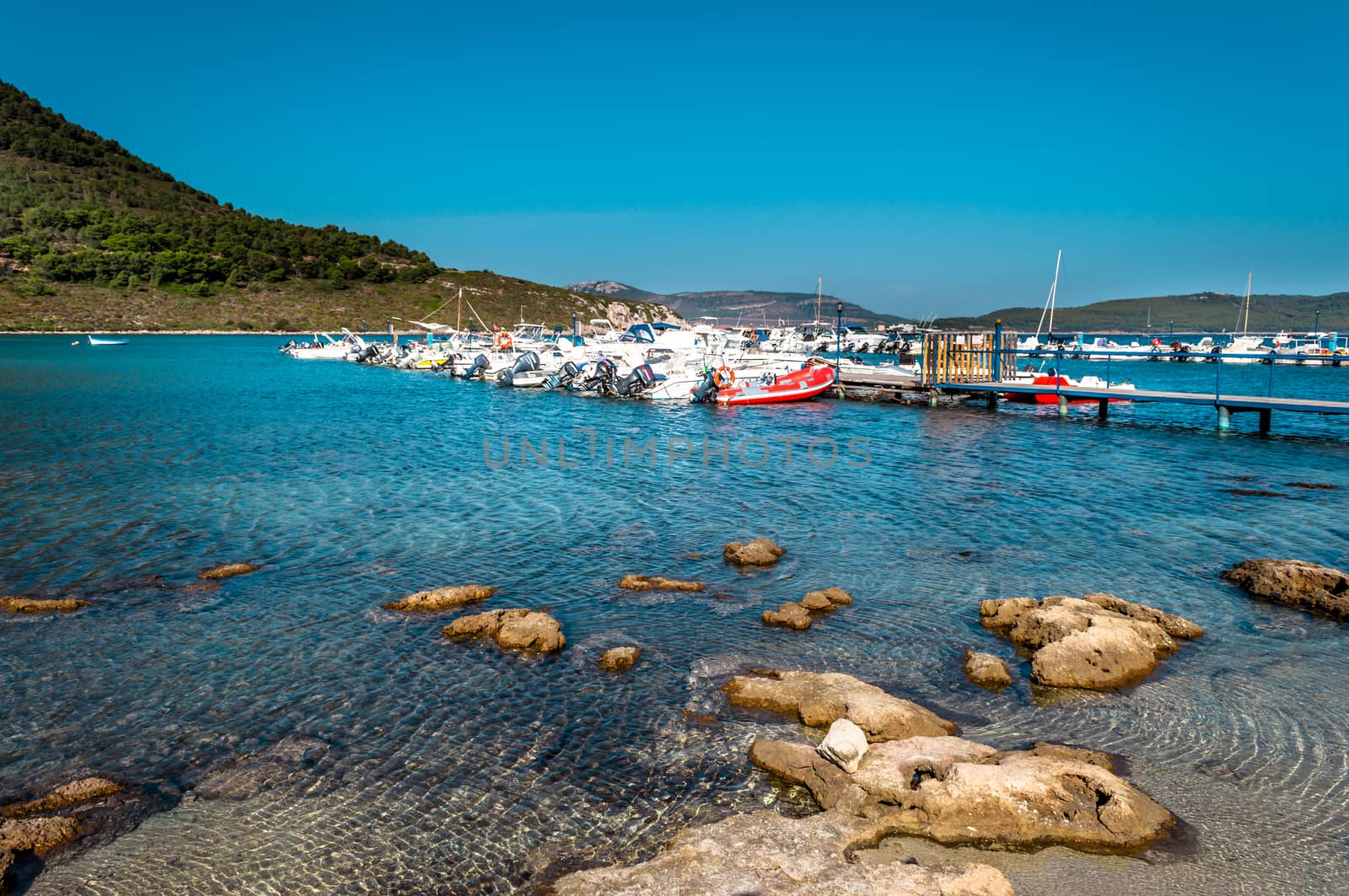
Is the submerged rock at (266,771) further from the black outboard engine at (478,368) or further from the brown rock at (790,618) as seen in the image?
the black outboard engine at (478,368)

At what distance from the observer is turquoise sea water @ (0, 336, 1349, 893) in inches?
235

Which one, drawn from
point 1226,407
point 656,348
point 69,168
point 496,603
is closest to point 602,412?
point 656,348

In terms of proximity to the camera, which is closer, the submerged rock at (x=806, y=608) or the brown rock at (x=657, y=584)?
the submerged rock at (x=806, y=608)

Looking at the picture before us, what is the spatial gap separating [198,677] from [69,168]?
168022 millimetres

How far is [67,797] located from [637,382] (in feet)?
123

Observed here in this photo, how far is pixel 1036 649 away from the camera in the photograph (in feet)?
30.7

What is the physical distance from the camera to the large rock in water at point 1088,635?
8.54 m

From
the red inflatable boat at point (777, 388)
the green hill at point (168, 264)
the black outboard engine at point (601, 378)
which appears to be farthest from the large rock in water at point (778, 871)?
the green hill at point (168, 264)

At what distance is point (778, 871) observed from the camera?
207 inches

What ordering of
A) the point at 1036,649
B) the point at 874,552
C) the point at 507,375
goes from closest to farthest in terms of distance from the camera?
the point at 1036,649 < the point at 874,552 < the point at 507,375

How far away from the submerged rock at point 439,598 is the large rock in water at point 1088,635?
6.58 metres

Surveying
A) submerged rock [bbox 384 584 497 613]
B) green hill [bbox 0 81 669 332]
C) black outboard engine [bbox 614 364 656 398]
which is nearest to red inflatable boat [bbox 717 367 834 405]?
black outboard engine [bbox 614 364 656 398]

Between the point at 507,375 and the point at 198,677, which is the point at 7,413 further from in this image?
the point at 198,677

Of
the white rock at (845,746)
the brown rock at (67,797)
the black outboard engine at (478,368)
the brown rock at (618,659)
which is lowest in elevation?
the brown rock at (67,797)
